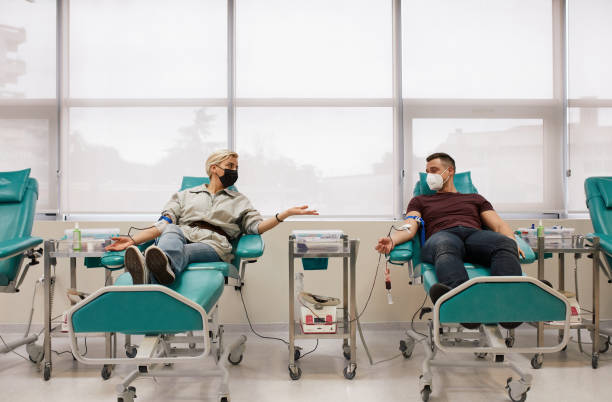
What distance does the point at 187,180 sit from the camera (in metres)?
2.38

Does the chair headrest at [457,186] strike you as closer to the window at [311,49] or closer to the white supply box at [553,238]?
the white supply box at [553,238]

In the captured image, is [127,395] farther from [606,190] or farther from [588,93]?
[588,93]

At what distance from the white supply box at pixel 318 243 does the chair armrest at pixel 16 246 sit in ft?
4.37

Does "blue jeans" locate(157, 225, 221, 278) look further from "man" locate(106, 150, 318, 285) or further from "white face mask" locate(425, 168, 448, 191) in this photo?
"white face mask" locate(425, 168, 448, 191)

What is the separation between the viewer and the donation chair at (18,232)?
6.46ft

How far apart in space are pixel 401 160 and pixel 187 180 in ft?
4.96

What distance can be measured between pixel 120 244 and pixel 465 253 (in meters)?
1.66

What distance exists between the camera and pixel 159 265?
1.43 m

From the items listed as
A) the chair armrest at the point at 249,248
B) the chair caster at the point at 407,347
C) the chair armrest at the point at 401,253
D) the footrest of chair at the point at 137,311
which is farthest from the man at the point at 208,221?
the chair caster at the point at 407,347

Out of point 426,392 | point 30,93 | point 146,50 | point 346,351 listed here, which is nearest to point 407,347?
point 346,351

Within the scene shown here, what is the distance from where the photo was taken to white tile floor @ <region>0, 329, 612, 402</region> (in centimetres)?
171

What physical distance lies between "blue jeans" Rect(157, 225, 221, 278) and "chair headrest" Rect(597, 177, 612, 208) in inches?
89.0

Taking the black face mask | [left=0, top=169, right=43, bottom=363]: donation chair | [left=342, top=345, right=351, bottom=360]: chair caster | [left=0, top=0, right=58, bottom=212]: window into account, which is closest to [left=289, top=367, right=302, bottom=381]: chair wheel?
[left=342, top=345, right=351, bottom=360]: chair caster

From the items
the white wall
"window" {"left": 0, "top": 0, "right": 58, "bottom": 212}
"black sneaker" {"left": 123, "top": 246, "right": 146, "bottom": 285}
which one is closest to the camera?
"black sneaker" {"left": 123, "top": 246, "right": 146, "bottom": 285}
